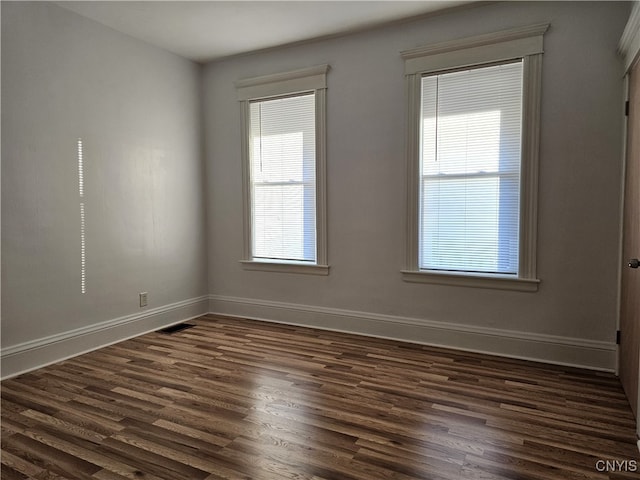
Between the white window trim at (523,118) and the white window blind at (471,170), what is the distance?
6cm

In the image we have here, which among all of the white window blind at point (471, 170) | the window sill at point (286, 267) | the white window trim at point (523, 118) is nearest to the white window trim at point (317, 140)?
the window sill at point (286, 267)

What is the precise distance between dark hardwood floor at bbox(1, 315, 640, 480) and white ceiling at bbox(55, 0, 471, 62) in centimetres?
286

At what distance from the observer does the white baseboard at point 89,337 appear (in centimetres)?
312

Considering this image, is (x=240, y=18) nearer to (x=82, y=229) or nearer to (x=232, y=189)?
(x=232, y=189)

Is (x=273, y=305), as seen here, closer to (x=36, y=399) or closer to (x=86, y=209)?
(x=86, y=209)

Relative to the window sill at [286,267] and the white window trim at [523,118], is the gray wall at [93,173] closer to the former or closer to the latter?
the window sill at [286,267]

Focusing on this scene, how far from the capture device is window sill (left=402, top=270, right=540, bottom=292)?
3.37 meters

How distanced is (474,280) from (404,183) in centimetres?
104

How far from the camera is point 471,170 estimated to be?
3.54 m

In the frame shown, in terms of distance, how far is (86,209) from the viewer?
360cm

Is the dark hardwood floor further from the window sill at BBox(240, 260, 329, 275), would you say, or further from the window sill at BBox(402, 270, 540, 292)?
the window sill at BBox(240, 260, 329, 275)

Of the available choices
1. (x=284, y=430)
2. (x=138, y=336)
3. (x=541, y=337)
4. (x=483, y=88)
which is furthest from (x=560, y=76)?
(x=138, y=336)

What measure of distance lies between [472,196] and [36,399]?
351cm

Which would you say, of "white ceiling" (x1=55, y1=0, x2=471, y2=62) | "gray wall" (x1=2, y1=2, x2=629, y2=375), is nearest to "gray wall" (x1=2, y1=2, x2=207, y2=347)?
"gray wall" (x1=2, y1=2, x2=629, y2=375)
